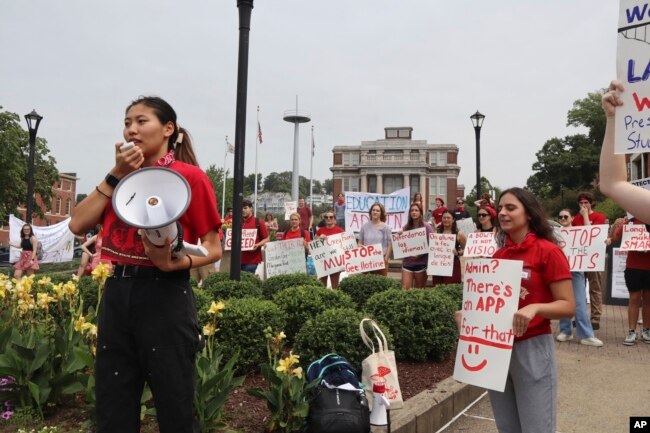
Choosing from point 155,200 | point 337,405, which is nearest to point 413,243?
point 337,405

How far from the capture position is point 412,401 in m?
4.32

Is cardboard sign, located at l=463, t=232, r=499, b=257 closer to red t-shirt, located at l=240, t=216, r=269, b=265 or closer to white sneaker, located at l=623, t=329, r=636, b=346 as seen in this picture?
white sneaker, located at l=623, t=329, r=636, b=346

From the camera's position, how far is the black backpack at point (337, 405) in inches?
124

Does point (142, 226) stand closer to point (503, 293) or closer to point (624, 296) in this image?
point (503, 293)

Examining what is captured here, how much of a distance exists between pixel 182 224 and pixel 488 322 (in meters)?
A: 1.64

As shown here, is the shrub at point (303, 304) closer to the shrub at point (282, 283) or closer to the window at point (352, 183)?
the shrub at point (282, 283)

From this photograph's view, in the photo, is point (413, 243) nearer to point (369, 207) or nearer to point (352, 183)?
point (369, 207)

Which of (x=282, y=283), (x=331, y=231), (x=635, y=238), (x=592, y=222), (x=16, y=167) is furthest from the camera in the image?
(x=16, y=167)

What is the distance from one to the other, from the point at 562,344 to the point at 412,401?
4.02 m

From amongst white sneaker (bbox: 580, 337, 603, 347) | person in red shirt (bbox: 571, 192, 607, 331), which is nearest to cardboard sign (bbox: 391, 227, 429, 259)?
person in red shirt (bbox: 571, 192, 607, 331)

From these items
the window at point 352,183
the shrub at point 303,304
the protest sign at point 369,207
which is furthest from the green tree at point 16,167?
the window at point 352,183

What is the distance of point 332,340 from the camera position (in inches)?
179

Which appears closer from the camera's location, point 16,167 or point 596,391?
point 596,391

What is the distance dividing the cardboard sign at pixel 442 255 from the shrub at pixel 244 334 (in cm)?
415
